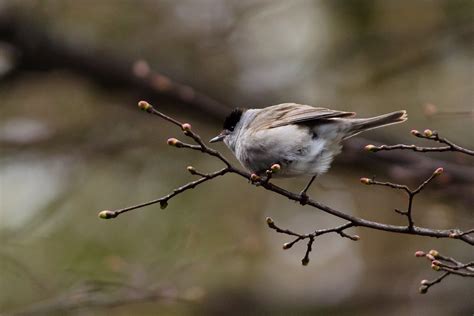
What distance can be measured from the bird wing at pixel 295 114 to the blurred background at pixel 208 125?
214 centimetres

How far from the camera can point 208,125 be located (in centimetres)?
866

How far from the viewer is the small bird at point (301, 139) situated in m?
4.84

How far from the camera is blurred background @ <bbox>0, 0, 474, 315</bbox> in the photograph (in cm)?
804

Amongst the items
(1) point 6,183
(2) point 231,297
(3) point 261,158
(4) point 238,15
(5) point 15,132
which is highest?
(4) point 238,15

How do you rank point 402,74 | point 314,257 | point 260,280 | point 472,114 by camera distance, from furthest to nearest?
point 314,257, point 260,280, point 402,74, point 472,114

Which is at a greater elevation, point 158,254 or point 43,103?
point 43,103

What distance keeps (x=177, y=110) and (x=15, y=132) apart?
1866 mm

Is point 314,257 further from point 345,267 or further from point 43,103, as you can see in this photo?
point 43,103

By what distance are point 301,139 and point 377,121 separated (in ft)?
1.58

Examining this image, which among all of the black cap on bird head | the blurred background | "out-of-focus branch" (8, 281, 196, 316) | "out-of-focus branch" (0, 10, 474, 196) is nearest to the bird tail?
the black cap on bird head

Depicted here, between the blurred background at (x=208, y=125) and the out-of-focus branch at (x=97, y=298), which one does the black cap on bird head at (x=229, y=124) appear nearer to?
the out-of-focus branch at (x=97, y=298)

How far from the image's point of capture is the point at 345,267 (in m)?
10.1

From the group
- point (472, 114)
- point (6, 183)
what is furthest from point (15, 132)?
point (472, 114)

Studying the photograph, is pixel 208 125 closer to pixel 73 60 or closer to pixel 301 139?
pixel 73 60
